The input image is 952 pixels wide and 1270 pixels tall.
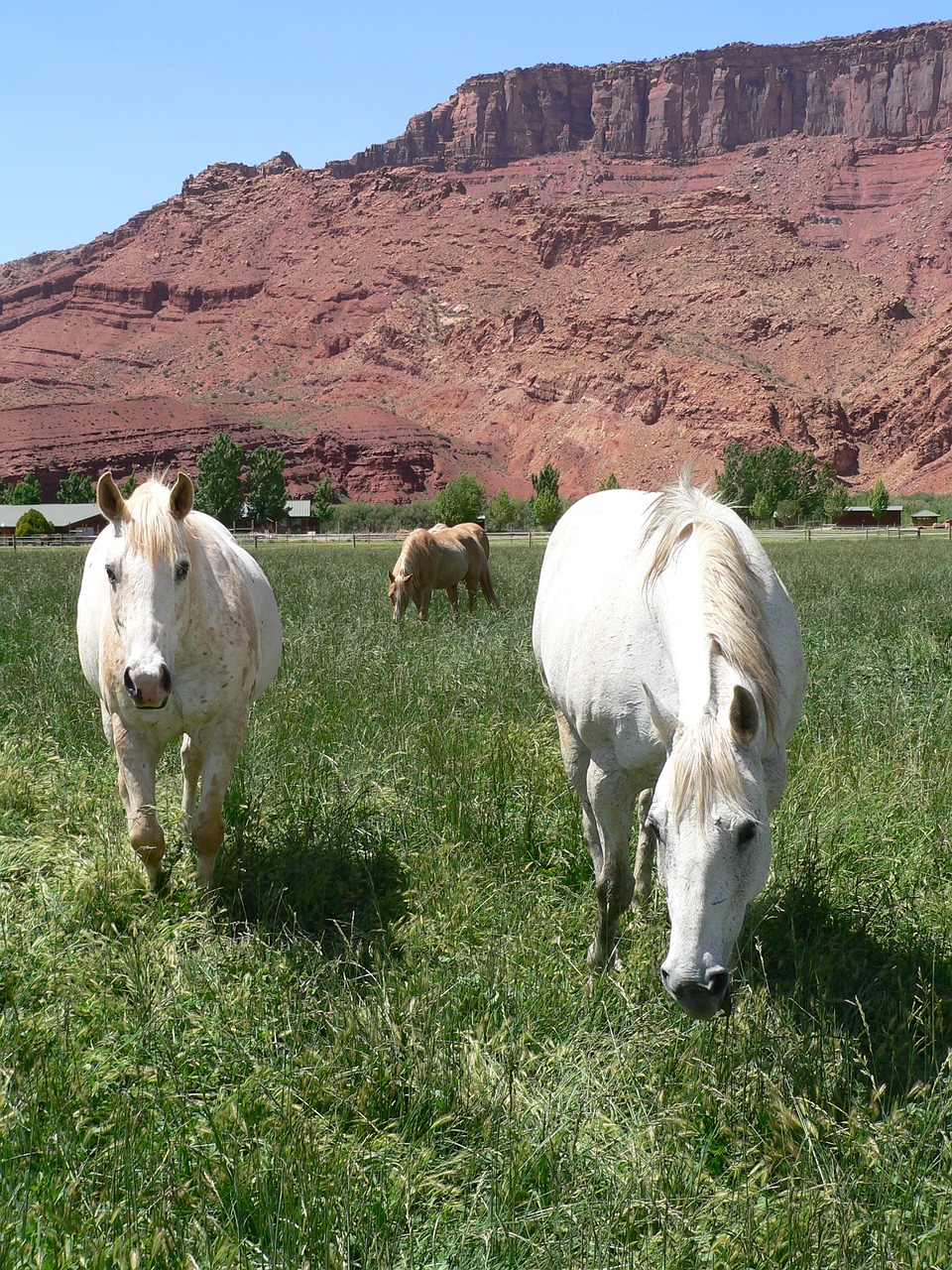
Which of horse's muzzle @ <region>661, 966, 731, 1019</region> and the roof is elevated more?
horse's muzzle @ <region>661, 966, 731, 1019</region>

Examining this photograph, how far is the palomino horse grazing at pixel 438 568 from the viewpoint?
42.2 ft

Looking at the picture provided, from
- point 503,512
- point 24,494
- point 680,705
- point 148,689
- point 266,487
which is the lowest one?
point 503,512

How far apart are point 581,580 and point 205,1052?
2357 mm

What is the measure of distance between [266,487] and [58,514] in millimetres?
17533

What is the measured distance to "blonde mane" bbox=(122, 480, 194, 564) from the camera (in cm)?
361

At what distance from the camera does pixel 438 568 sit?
14.0m

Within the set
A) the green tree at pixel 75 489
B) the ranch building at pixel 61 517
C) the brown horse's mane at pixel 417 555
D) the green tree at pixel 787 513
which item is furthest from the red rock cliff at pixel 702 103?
the brown horse's mane at pixel 417 555

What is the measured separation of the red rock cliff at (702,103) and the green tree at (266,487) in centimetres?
13053

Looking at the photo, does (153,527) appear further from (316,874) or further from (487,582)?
(487,582)

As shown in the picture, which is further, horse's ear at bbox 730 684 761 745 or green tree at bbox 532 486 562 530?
green tree at bbox 532 486 562 530

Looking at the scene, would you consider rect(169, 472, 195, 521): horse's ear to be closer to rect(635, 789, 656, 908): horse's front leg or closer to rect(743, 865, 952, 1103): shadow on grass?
rect(635, 789, 656, 908): horse's front leg

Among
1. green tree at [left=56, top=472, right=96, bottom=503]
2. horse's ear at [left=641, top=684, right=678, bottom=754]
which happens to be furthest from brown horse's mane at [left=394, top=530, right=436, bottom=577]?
green tree at [left=56, top=472, right=96, bottom=503]

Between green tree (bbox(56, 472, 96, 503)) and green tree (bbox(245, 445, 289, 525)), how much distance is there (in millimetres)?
18319

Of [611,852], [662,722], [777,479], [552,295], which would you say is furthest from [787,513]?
[662,722]
